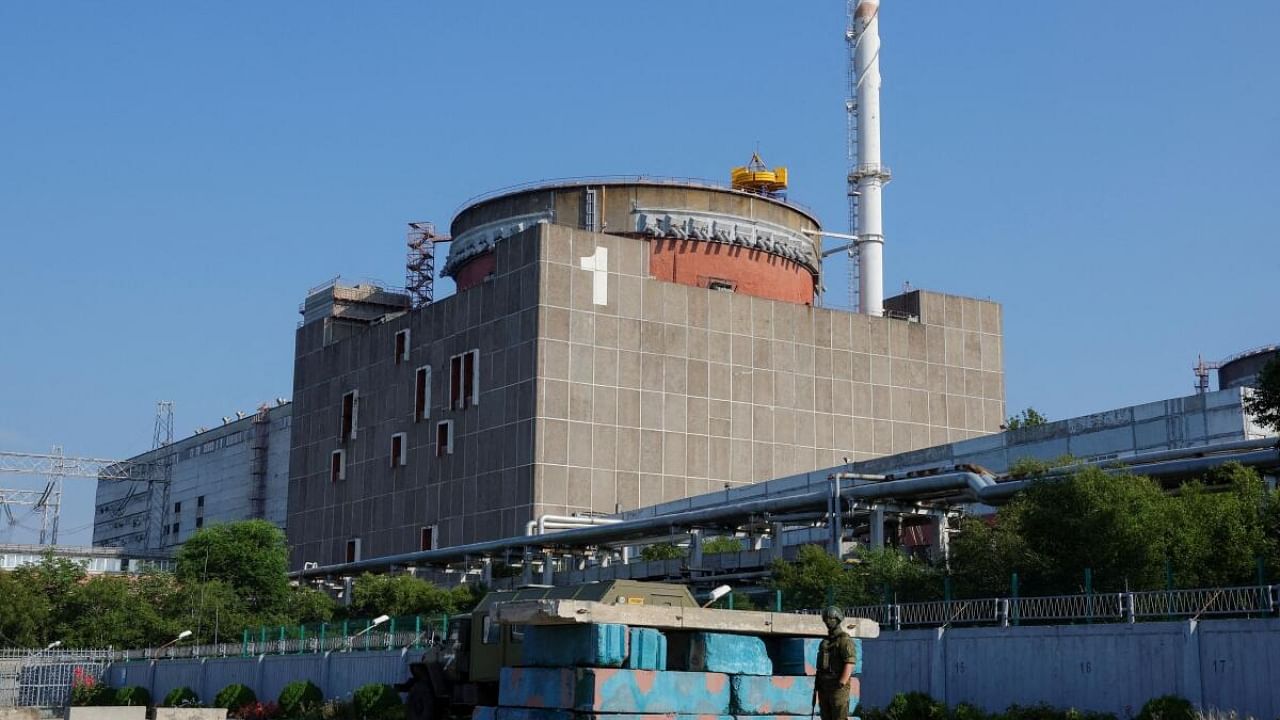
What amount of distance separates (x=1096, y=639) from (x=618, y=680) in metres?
13.4

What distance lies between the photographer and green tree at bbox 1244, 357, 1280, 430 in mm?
28281

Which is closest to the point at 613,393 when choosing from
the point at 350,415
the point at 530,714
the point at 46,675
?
the point at 350,415

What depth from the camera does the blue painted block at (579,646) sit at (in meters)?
18.8

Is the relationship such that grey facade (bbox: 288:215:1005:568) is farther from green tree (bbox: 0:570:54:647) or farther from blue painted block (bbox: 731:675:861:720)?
blue painted block (bbox: 731:675:861:720)

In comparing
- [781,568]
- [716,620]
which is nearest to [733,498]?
[781,568]

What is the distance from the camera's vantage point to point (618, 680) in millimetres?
18797

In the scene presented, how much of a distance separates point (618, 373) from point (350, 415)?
22.8m

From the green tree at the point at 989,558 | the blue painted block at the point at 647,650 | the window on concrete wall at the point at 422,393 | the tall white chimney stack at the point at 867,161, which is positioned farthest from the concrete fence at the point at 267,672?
the tall white chimney stack at the point at 867,161

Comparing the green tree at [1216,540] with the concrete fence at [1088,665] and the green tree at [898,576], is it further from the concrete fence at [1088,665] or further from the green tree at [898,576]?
the green tree at [898,576]

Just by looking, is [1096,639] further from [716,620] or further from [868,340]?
[868,340]

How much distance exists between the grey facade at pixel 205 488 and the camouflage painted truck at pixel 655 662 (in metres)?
96.4

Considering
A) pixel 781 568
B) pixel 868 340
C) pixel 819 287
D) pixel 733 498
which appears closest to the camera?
pixel 781 568

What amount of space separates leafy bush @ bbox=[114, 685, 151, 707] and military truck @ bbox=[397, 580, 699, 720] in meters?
29.8

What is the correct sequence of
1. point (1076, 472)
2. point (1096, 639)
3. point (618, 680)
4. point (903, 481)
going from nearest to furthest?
point (618, 680) < point (1096, 639) < point (1076, 472) < point (903, 481)
